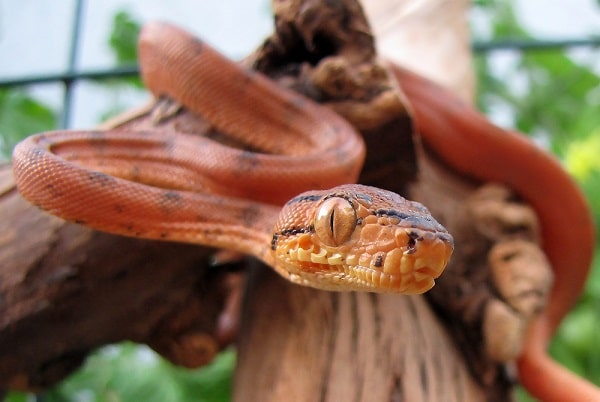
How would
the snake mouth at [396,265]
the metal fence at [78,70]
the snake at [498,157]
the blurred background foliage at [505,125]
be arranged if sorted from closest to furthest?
1. the snake mouth at [396,265]
2. the snake at [498,157]
3. the metal fence at [78,70]
4. the blurred background foliage at [505,125]

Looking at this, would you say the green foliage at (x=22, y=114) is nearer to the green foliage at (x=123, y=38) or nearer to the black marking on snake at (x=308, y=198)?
the green foliage at (x=123, y=38)

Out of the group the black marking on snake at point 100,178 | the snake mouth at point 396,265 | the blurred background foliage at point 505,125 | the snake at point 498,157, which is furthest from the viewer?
the blurred background foliage at point 505,125

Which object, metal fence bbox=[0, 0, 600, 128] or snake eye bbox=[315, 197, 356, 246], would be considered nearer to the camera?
snake eye bbox=[315, 197, 356, 246]

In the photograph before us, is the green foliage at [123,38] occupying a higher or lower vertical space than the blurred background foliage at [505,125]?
higher

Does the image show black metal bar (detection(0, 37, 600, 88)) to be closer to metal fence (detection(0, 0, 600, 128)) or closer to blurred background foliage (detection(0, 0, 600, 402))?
metal fence (detection(0, 0, 600, 128))

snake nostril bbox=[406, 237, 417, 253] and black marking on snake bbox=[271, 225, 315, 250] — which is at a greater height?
snake nostril bbox=[406, 237, 417, 253]

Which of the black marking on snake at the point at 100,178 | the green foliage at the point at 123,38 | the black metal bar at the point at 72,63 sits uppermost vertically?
the black marking on snake at the point at 100,178

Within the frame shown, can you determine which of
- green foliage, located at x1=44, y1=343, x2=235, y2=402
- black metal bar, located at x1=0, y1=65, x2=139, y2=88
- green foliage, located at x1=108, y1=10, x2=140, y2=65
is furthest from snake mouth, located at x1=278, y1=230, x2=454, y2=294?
green foliage, located at x1=108, y1=10, x2=140, y2=65

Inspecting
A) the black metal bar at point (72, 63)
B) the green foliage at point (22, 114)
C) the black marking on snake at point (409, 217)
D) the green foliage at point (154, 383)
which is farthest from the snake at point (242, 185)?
the green foliage at point (154, 383)
